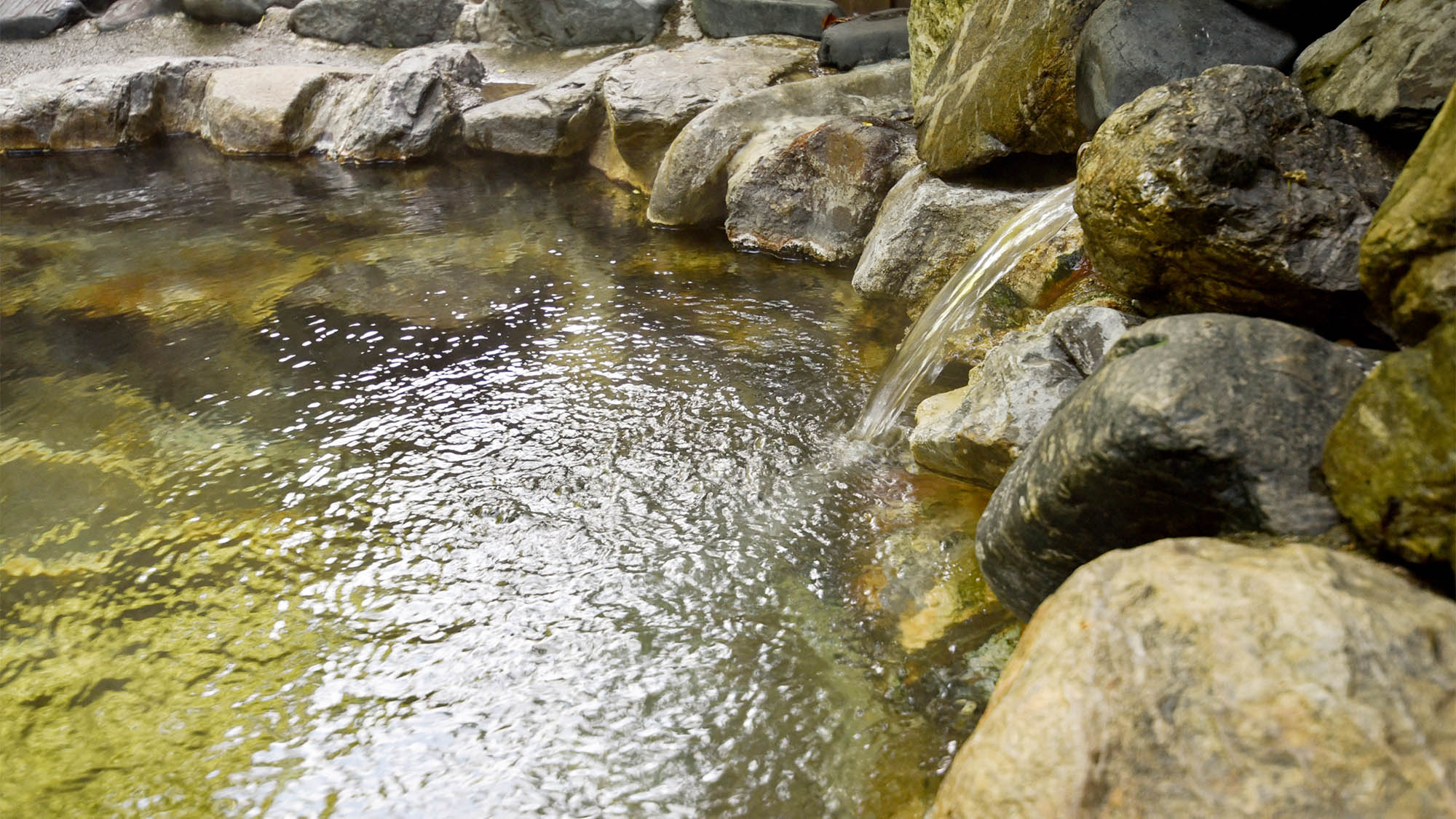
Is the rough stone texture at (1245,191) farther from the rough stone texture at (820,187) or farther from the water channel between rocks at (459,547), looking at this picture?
the rough stone texture at (820,187)

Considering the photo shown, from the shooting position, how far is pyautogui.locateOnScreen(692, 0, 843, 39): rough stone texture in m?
8.51

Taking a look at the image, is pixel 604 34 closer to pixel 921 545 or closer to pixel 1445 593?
pixel 921 545

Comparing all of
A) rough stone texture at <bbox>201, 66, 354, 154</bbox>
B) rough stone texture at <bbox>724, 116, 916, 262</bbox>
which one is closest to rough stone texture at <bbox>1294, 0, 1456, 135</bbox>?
rough stone texture at <bbox>724, 116, 916, 262</bbox>

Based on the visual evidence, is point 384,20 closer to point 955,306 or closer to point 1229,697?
point 955,306

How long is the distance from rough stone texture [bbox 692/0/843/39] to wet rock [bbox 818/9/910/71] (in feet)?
2.82

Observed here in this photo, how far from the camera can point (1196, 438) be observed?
1.89 meters

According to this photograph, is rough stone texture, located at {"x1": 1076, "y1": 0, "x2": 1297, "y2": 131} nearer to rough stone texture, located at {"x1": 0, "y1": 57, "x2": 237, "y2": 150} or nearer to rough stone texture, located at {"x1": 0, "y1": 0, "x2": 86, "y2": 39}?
rough stone texture, located at {"x1": 0, "y1": 57, "x2": 237, "y2": 150}

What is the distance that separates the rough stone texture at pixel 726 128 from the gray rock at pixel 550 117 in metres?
1.99

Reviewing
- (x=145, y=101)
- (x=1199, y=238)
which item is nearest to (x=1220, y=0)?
(x=1199, y=238)

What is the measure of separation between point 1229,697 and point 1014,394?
166 centimetres

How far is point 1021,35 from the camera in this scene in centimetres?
421

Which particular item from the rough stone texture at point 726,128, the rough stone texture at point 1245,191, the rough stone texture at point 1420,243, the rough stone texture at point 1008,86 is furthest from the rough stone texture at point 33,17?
the rough stone texture at point 1420,243

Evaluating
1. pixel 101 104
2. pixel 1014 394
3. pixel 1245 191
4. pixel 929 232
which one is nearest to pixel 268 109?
pixel 101 104

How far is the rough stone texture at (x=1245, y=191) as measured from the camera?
2539mm
